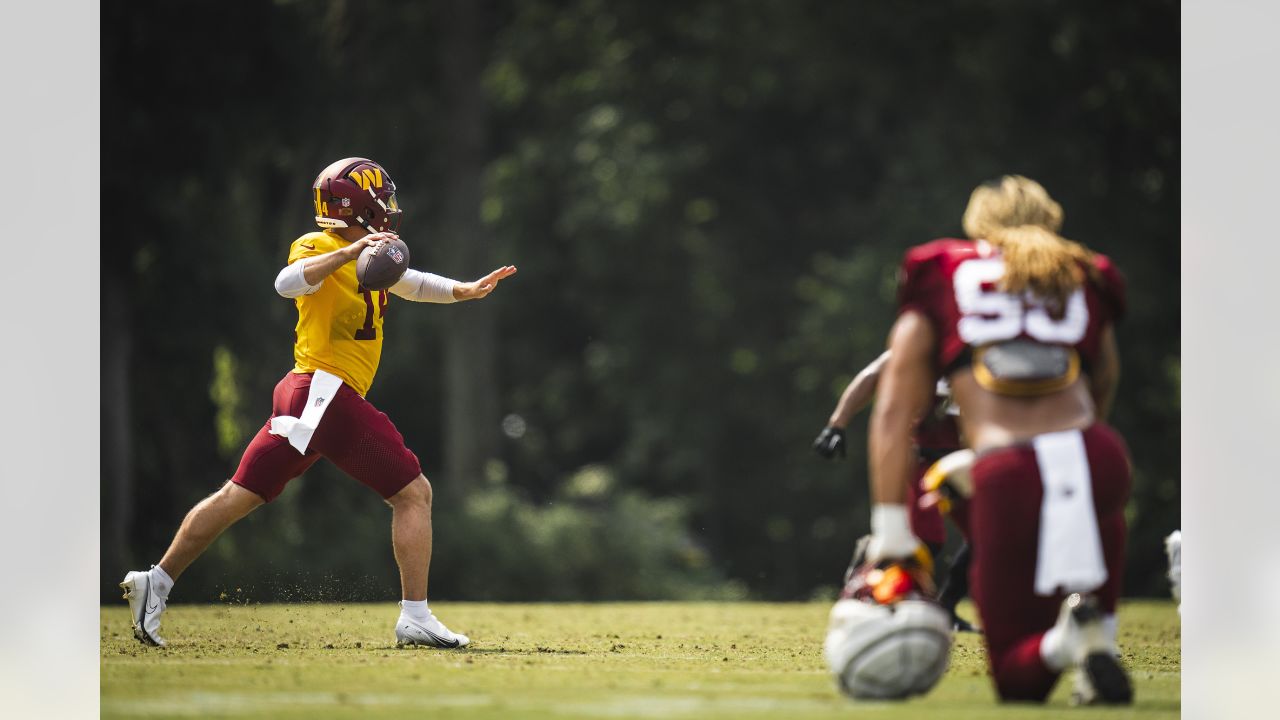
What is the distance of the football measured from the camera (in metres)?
6.93

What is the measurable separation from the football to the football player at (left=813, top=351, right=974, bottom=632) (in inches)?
67.3

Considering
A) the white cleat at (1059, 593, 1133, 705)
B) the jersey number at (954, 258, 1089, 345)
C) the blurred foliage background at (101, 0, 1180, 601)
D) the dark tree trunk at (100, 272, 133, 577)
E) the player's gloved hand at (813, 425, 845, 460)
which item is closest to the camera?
the white cleat at (1059, 593, 1133, 705)

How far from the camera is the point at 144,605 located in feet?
23.7

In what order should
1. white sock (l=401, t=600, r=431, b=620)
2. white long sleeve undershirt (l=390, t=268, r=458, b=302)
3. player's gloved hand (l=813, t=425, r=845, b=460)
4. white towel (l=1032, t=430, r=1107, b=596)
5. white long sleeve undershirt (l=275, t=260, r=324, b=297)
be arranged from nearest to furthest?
white towel (l=1032, t=430, r=1107, b=596) < white long sleeve undershirt (l=275, t=260, r=324, b=297) < player's gloved hand (l=813, t=425, r=845, b=460) < white sock (l=401, t=600, r=431, b=620) < white long sleeve undershirt (l=390, t=268, r=458, b=302)

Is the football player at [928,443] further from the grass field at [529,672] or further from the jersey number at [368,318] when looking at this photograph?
the jersey number at [368,318]

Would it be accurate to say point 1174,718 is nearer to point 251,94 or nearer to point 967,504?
point 967,504

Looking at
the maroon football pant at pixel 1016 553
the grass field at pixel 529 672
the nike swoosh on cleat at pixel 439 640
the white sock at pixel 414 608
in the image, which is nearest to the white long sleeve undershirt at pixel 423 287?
the white sock at pixel 414 608

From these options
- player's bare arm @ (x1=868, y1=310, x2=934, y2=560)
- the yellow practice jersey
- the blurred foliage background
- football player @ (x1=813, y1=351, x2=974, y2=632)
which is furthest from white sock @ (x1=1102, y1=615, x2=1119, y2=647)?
the blurred foliage background

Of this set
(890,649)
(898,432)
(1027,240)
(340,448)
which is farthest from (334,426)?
(1027,240)

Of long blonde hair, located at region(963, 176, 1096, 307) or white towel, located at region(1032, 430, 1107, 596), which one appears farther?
long blonde hair, located at region(963, 176, 1096, 307)

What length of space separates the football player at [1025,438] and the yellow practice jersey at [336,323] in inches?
96.6

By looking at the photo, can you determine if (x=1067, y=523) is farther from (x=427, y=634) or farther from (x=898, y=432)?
(x=427, y=634)

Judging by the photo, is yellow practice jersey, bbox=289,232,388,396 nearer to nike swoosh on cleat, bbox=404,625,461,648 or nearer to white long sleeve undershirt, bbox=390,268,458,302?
white long sleeve undershirt, bbox=390,268,458,302

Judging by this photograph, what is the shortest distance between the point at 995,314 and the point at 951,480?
1.77 ft
